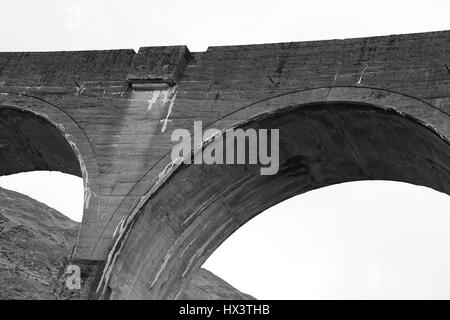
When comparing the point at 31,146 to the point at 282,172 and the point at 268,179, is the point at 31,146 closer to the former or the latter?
the point at 268,179

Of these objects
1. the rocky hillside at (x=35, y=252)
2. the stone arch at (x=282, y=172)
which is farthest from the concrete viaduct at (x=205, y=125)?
the rocky hillside at (x=35, y=252)

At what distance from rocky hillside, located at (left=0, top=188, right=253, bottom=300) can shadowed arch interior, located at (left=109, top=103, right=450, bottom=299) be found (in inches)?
219

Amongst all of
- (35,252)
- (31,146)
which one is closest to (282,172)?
(31,146)

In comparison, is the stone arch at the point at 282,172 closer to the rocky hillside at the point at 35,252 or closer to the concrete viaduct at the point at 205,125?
the concrete viaduct at the point at 205,125

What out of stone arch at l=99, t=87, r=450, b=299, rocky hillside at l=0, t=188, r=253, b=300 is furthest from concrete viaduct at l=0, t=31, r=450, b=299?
rocky hillside at l=0, t=188, r=253, b=300

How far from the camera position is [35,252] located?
71.9 feet

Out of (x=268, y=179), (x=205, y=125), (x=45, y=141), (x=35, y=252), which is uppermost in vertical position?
(x=35, y=252)

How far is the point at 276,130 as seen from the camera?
421 inches

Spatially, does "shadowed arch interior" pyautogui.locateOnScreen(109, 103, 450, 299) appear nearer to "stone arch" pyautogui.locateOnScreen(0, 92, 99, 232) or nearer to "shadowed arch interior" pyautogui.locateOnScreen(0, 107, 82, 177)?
"stone arch" pyautogui.locateOnScreen(0, 92, 99, 232)

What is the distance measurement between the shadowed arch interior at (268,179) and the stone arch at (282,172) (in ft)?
0.04

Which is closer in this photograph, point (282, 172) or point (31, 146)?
point (282, 172)

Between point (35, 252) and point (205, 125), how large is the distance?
12.2 m

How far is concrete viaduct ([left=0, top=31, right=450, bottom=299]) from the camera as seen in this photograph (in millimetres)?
10234
